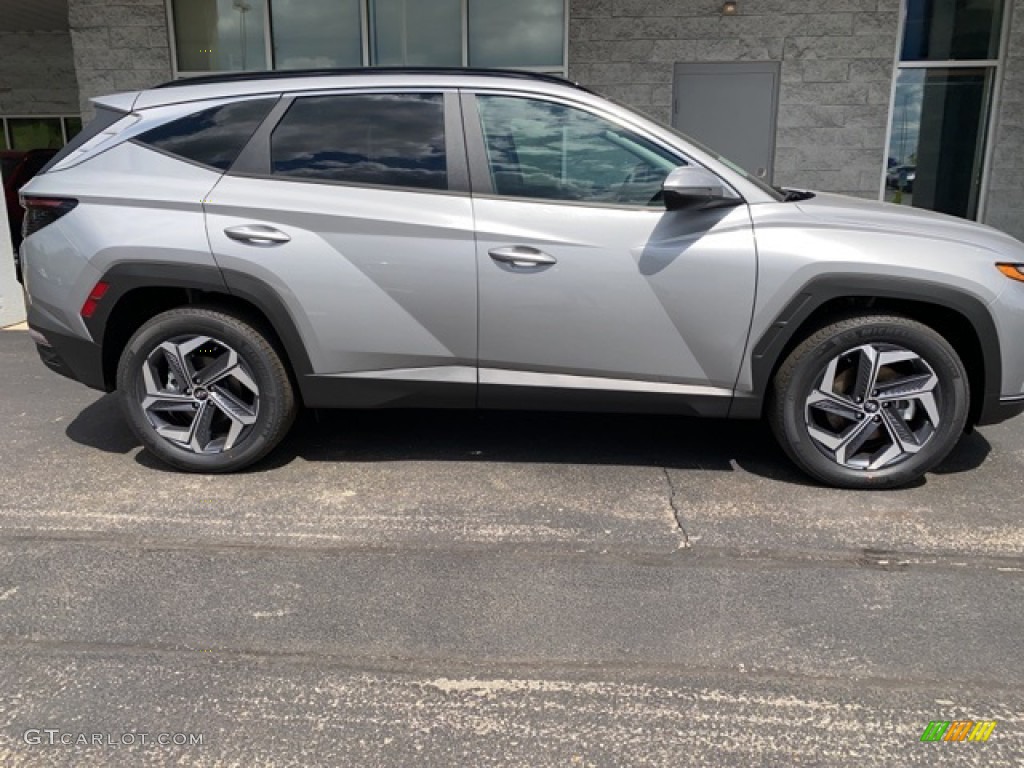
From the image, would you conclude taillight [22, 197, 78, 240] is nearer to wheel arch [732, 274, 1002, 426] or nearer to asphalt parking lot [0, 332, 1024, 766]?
asphalt parking lot [0, 332, 1024, 766]

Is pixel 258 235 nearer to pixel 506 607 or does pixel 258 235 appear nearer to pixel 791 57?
pixel 506 607

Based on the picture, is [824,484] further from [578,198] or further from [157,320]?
[157,320]

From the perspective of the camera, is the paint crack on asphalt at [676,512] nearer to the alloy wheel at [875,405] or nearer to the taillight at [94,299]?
the alloy wheel at [875,405]

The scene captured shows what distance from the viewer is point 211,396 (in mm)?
4113

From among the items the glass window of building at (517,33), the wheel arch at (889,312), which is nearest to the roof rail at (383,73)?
the wheel arch at (889,312)

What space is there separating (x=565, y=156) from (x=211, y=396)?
2050 mm

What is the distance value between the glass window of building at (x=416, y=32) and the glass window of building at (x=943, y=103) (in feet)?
16.4

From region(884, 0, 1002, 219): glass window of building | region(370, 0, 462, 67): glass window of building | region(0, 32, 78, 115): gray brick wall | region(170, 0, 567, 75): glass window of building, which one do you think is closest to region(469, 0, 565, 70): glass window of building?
region(170, 0, 567, 75): glass window of building

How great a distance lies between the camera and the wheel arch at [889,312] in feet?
12.2

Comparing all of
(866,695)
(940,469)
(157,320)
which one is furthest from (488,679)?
(940,469)

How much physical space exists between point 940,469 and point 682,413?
1455mm

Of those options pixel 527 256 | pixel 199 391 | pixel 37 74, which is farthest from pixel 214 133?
pixel 37 74

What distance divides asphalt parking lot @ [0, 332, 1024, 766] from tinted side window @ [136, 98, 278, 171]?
1570 mm

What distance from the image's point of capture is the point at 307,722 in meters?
2.43
